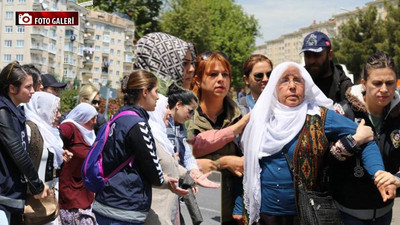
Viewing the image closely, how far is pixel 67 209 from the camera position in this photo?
7254mm

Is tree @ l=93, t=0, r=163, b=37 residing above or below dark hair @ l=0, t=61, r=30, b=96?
above

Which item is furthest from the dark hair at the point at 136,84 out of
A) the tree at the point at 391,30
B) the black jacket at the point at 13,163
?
the tree at the point at 391,30

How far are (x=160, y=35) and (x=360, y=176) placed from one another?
76.6 inches

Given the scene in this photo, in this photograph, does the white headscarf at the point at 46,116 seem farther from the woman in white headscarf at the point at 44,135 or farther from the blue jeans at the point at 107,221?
the blue jeans at the point at 107,221

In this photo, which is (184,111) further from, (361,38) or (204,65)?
(361,38)

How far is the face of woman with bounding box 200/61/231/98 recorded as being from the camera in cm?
474

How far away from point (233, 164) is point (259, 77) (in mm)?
1230

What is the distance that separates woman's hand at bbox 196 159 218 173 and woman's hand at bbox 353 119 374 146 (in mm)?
1073

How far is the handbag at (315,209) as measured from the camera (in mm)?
3887

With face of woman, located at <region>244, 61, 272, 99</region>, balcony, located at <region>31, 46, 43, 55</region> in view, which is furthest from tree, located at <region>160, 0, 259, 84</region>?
face of woman, located at <region>244, 61, 272, 99</region>

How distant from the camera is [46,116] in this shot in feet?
20.2

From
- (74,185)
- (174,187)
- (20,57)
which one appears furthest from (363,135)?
(20,57)

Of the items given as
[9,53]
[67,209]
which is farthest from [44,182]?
[9,53]

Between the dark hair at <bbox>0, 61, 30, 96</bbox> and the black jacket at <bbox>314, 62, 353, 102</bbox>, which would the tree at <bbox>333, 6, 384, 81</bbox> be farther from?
the dark hair at <bbox>0, 61, 30, 96</bbox>
